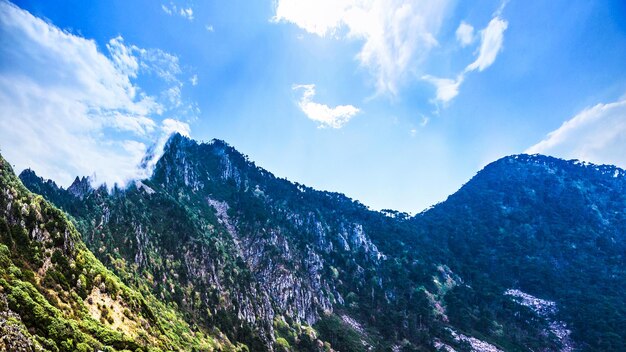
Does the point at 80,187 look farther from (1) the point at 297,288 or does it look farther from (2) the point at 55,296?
(2) the point at 55,296

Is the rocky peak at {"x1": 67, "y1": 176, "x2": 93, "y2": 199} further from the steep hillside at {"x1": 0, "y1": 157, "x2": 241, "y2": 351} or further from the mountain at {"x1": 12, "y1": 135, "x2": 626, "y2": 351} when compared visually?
the steep hillside at {"x1": 0, "y1": 157, "x2": 241, "y2": 351}

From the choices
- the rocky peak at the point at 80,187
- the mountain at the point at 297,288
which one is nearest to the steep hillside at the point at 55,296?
the mountain at the point at 297,288

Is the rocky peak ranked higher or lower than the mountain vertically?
higher

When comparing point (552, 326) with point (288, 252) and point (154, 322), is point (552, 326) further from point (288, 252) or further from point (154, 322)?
point (154, 322)

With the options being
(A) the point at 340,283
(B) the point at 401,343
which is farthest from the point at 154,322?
(A) the point at 340,283

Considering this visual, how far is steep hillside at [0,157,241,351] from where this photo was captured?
3528 centimetres

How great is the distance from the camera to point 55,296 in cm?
4572

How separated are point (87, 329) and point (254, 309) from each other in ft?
265

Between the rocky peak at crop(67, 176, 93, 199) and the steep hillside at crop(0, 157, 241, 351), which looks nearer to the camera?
the steep hillside at crop(0, 157, 241, 351)

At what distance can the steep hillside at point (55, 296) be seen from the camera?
35281mm

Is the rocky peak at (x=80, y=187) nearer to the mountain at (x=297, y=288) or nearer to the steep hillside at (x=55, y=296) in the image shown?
the mountain at (x=297, y=288)

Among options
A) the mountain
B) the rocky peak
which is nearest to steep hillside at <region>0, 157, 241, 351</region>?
the mountain

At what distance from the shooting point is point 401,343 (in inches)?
5335

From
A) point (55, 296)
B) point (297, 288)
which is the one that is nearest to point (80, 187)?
point (297, 288)
